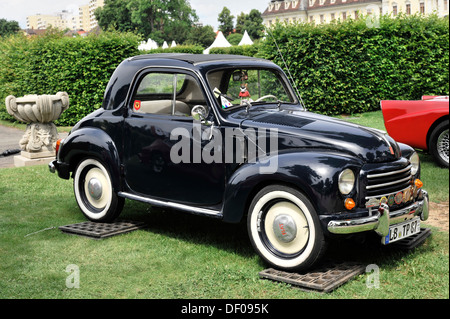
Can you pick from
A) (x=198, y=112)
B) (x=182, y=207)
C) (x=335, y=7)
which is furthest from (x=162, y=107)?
(x=335, y=7)

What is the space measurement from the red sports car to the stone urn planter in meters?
6.77

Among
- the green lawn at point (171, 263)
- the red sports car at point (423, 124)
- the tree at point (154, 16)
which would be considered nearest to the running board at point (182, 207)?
the green lawn at point (171, 263)

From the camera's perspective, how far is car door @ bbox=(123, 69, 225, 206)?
574 cm

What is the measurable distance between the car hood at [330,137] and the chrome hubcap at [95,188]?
7.18ft

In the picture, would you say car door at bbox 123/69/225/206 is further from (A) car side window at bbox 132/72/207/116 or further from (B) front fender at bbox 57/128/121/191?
(B) front fender at bbox 57/128/121/191

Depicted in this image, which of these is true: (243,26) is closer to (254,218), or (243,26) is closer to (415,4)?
(415,4)

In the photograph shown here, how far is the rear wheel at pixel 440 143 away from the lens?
31.0 feet

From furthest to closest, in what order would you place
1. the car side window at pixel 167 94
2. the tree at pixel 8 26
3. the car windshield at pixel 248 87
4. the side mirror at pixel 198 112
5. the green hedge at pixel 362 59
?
the tree at pixel 8 26 < the green hedge at pixel 362 59 < the car side window at pixel 167 94 < the car windshield at pixel 248 87 < the side mirror at pixel 198 112

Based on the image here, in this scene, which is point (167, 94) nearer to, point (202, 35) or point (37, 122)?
point (37, 122)

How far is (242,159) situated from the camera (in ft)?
18.0

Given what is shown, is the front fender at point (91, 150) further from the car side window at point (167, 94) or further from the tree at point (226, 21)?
the tree at point (226, 21)

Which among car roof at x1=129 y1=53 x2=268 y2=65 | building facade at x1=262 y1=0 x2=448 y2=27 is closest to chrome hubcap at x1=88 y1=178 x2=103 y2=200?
car roof at x1=129 y1=53 x2=268 y2=65
